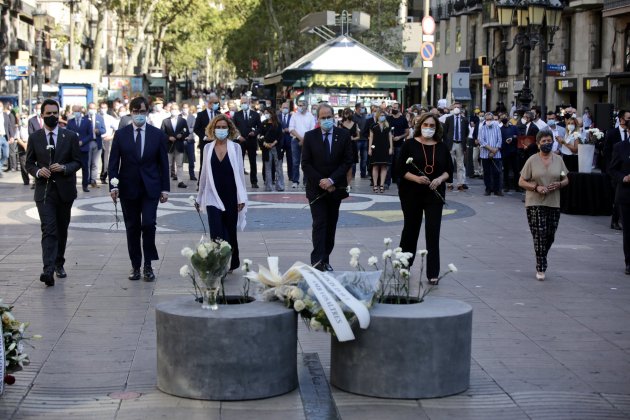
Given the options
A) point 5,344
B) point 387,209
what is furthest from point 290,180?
point 5,344

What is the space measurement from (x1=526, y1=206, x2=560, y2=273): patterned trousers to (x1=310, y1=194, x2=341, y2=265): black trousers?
214 centimetres

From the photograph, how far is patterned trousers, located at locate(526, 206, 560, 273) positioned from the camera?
40.2ft

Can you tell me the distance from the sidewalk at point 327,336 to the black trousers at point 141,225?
0.33 meters

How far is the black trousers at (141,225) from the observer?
39.0ft

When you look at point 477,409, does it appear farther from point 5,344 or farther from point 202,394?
point 5,344

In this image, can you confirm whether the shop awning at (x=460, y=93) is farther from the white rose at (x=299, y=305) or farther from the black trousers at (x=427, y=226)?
the white rose at (x=299, y=305)

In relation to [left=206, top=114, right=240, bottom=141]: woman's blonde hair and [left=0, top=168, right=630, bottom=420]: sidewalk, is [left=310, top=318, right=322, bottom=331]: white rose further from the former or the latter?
[left=206, top=114, right=240, bottom=141]: woman's blonde hair

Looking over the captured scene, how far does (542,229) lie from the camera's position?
12289mm

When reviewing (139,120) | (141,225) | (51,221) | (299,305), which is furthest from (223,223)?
(299,305)

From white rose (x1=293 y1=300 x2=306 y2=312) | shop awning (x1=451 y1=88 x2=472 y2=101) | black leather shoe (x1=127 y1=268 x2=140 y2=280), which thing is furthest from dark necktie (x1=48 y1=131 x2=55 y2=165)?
shop awning (x1=451 y1=88 x2=472 y2=101)

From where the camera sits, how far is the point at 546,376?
7.90 m

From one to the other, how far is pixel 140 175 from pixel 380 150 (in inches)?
484

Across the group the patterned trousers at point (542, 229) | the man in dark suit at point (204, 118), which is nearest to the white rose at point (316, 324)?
the patterned trousers at point (542, 229)

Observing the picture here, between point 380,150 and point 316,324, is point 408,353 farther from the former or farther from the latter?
point 380,150
